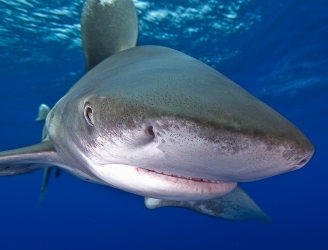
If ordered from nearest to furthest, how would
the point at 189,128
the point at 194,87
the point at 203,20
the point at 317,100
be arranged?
the point at 189,128
the point at 194,87
the point at 203,20
the point at 317,100

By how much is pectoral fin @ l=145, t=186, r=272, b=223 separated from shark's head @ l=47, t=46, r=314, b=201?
2.45 meters

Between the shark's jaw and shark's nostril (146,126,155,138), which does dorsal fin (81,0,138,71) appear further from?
shark's nostril (146,126,155,138)

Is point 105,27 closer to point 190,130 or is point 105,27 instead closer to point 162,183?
point 162,183

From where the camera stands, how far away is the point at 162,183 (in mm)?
1850

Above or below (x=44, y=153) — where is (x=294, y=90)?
above

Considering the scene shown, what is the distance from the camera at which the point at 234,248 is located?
36.4 metres

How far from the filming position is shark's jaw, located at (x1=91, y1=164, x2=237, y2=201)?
1.85 metres

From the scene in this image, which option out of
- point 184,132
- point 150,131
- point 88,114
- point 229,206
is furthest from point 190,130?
point 229,206

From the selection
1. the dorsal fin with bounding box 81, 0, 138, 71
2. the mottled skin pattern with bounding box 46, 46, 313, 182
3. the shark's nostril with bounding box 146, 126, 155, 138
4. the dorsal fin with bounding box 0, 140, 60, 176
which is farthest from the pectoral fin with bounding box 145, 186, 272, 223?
the shark's nostril with bounding box 146, 126, 155, 138

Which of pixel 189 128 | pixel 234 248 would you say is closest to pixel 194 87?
pixel 189 128

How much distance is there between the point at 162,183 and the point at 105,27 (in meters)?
3.31

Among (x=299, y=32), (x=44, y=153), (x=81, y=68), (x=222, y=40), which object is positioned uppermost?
(x=299, y=32)

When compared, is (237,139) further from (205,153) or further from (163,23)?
(163,23)

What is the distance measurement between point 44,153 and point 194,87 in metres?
2.14
